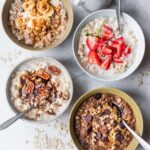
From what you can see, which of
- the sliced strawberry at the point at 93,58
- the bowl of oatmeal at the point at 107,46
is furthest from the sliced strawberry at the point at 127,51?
the sliced strawberry at the point at 93,58

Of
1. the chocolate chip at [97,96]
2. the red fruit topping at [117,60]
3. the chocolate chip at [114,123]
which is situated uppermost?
the red fruit topping at [117,60]

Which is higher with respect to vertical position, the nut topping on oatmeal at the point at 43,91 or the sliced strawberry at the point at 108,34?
the sliced strawberry at the point at 108,34

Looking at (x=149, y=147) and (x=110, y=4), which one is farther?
(x=110, y=4)

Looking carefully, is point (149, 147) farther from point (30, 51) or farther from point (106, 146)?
point (30, 51)

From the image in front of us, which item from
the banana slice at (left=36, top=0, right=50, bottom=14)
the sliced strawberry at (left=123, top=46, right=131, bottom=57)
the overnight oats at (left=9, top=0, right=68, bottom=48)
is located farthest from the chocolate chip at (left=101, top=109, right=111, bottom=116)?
the banana slice at (left=36, top=0, right=50, bottom=14)

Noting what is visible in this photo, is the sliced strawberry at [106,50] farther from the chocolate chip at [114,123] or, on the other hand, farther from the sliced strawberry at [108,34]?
the chocolate chip at [114,123]

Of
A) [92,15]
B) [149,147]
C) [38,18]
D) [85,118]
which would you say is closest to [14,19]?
[38,18]

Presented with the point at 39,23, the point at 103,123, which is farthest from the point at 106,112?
the point at 39,23
